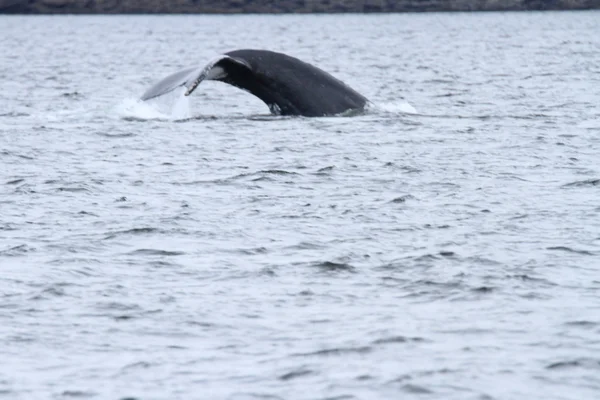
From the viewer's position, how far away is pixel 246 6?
444ft

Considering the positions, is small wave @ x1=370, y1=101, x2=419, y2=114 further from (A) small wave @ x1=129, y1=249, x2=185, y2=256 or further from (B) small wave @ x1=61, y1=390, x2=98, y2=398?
(B) small wave @ x1=61, y1=390, x2=98, y2=398

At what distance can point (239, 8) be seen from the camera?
135 meters

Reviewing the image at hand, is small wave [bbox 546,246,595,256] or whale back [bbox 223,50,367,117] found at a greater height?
whale back [bbox 223,50,367,117]

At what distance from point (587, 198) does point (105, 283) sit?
17.1ft

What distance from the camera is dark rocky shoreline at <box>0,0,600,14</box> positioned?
130 metres

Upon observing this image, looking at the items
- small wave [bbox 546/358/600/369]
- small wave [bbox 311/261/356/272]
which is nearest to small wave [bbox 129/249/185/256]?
small wave [bbox 311/261/356/272]

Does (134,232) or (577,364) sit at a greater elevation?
(577,364)

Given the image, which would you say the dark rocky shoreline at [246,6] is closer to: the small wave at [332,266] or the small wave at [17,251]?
the small wave at [17,251]

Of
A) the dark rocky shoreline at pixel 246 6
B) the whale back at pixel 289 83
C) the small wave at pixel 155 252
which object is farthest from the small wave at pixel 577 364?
the dark rocky shoreline at pixel 246 6

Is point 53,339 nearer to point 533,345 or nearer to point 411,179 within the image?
point 533,345

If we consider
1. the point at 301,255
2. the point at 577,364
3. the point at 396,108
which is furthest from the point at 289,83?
the point at 577,364

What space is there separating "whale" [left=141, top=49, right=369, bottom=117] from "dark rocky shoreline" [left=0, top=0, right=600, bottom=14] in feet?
369

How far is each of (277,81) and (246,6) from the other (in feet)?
394

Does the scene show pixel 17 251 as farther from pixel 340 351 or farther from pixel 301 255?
pixel 340 351
